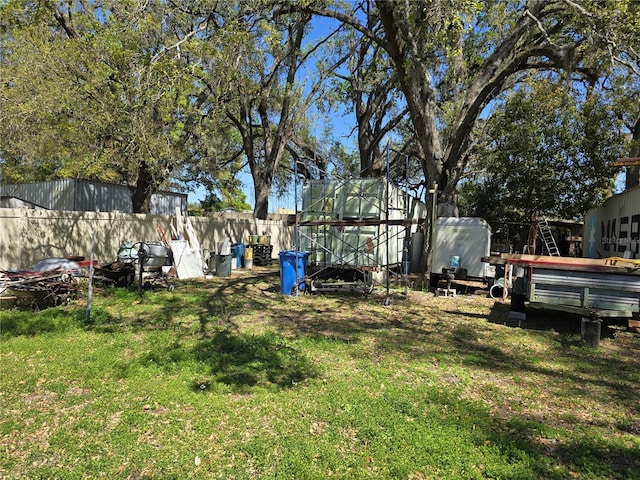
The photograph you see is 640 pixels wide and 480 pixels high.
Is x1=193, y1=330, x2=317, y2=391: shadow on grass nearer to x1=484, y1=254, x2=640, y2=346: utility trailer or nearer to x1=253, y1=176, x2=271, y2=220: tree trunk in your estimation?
x1=484, y1=254, x2=640, y2=346: utility trailer

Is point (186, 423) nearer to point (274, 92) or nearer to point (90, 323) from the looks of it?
point (90, 323)

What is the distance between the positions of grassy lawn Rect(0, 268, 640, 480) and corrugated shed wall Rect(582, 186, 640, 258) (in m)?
4.81

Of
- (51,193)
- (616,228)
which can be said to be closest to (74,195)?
(51,193)

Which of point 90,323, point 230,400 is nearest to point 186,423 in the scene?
point 230,400

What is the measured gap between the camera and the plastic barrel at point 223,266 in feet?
46.6

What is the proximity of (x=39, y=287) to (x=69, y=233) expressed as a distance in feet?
14.9

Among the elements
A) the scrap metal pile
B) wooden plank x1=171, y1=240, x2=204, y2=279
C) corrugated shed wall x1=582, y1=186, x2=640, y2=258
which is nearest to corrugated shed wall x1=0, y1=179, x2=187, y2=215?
wooden plank x1=171, y1=240, x2=204, y2=279

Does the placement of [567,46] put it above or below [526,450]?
above

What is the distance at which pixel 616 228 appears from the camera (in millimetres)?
12047

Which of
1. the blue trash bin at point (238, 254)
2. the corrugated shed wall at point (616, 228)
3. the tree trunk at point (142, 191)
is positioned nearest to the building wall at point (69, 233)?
the blue trash bin at point (238, 254)

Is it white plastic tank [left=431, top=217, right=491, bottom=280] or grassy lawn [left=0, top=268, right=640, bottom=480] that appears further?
white plastic tank [left=431, top=217, right=491, bottom=280]

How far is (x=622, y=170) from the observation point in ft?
55.6

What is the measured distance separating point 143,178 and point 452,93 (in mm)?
13528

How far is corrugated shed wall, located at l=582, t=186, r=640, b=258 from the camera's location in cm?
1040
